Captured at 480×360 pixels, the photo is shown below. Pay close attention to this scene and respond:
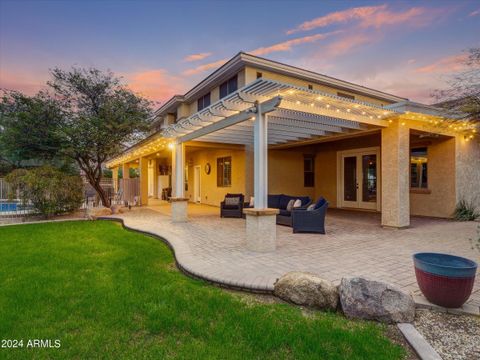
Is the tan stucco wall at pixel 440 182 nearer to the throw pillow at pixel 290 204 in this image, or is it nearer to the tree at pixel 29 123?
the throw pillow at pixel 290 204

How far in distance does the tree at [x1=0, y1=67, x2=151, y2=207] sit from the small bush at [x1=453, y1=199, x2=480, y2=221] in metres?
12.6

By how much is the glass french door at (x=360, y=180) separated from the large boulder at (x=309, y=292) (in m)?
9.82

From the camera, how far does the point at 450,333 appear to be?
8.38ft

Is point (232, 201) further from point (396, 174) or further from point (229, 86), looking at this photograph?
point (396, 174)

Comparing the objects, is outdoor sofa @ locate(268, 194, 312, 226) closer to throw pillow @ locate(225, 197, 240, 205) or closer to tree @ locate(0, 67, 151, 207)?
throw pillow @ locate(225, 197, 240, 205)

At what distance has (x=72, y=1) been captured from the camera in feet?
28.5

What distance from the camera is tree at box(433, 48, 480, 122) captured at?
4.73 m

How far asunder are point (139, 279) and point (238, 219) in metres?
6.17

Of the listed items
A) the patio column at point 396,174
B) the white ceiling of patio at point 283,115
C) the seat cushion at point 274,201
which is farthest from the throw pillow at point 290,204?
the patio column at point 396,174

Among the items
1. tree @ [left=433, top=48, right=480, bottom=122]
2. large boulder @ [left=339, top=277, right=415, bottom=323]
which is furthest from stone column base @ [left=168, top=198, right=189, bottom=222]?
Result: tree @ [left=433, top=48, right=480, bottom=122]

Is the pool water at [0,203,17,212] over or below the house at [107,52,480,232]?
below

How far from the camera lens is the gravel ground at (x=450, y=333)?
Result: 7.49 ft

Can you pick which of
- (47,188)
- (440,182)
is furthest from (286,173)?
(47,188)

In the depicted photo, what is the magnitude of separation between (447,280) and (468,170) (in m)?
9.25
